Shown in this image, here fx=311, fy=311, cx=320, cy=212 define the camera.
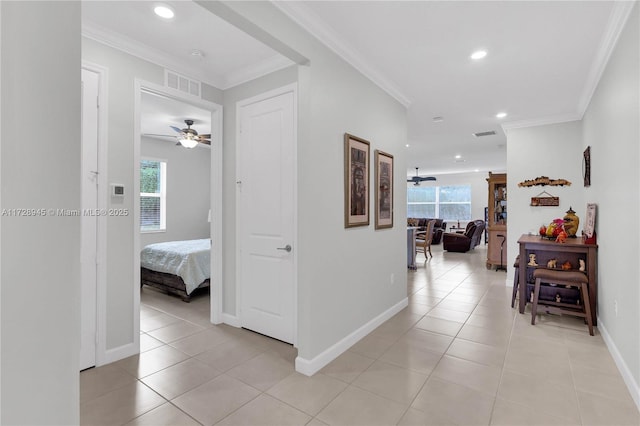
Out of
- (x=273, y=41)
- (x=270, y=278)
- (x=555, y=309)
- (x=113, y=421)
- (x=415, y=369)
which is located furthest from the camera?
(x=555, y=309)

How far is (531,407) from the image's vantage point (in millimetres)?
1990

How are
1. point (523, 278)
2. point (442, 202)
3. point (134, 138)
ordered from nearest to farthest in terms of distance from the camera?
point (134, 138)
point (523, 278)
point (442, 202)

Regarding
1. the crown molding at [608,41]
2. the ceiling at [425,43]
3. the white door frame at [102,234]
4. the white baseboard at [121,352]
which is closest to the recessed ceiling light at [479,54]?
the ceiling at [425,43]

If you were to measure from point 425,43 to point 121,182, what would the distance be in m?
2.84

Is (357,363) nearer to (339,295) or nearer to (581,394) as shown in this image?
(339,295)

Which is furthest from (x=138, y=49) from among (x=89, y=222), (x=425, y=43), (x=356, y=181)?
(x=425, y=43)

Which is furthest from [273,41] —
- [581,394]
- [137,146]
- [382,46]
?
[581,394]

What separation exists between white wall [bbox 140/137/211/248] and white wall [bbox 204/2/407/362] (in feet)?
16.6

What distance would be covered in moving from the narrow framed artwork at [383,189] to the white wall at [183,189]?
510 centimetres

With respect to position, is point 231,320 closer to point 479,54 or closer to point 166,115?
point 166,115

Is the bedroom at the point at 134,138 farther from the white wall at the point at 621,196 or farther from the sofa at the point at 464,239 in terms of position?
the sofa at the point at 464,239

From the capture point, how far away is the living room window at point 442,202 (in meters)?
12.3

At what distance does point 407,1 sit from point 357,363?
8.94 ft

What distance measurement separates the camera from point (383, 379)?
91.6 inches
